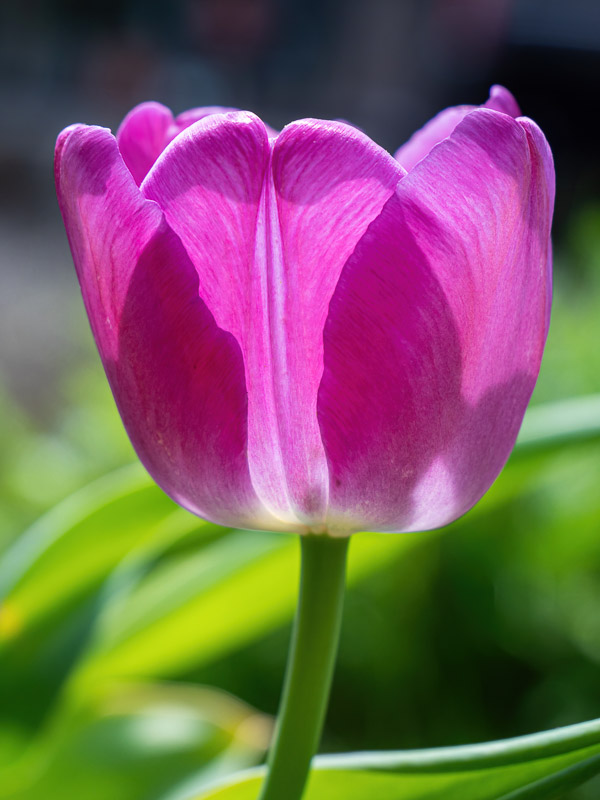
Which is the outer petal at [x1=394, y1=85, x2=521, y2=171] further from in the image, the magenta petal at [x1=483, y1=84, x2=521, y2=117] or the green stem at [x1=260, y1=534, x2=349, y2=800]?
the green stem at [x1=260, y1=534, x2=349, y2=800]

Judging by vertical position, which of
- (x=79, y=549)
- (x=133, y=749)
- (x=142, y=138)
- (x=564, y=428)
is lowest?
(x=133, y=749)

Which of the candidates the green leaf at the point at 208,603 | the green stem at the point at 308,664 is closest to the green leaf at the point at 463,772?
the green stem at the point at 308,664

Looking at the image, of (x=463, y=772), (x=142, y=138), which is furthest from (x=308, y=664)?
(x=142, y=138)

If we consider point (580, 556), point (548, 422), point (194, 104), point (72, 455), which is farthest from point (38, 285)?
point (548, 422)

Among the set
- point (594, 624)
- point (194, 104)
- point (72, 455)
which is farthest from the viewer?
point (194, 104)

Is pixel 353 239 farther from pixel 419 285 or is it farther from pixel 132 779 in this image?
pixel 132 779

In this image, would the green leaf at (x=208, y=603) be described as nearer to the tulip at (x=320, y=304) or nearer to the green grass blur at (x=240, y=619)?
the green grass blur at (x=240, y=619)

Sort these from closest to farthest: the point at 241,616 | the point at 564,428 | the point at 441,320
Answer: the point at 441,320, the point at 564,428, the point at 241,616

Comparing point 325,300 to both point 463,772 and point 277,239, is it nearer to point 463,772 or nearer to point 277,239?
point 277,239
